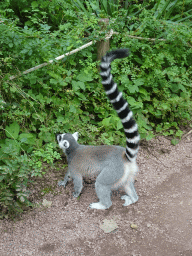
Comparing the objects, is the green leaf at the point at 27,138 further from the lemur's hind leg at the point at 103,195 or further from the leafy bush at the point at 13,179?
the lemur's hind leg at the point at 103,195

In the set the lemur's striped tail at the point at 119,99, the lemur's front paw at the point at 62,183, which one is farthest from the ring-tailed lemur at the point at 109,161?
the lemur's front paw at the point at 62,183

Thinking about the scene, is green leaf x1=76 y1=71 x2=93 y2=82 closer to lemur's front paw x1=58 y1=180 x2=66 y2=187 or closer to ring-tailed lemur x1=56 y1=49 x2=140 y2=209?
ring-tailed lemur x1=56 y1=49 x2=140 y2=209

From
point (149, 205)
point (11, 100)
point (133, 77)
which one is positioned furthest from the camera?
point (133, 77)

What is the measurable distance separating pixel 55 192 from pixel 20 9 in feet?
11.4

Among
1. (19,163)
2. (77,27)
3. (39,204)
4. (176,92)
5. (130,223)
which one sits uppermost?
(77,27)

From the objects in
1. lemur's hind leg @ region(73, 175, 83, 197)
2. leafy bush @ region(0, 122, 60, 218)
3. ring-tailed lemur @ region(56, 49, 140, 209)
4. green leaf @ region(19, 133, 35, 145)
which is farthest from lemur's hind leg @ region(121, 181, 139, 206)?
green leaf @ region(19, 133, 35, 145)

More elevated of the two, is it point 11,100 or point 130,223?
point 11,100

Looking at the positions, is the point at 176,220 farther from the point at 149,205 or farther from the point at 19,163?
the point at 19,163

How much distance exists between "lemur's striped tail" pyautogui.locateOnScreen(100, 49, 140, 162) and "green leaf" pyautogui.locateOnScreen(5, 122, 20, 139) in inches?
52.3

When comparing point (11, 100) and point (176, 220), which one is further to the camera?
point (11, 100)

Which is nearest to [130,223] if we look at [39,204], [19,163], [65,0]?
[39,204]

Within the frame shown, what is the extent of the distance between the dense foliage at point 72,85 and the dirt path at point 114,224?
1.06ft

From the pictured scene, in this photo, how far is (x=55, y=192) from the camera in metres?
3.30

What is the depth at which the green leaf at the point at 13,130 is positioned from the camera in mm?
3172
